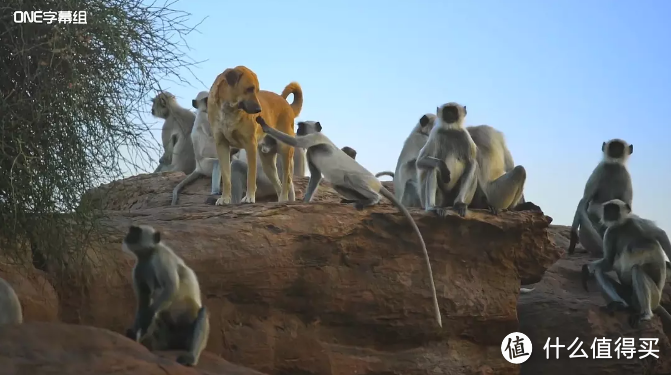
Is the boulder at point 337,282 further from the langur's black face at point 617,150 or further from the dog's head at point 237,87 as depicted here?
the langur's black face at point 617,150

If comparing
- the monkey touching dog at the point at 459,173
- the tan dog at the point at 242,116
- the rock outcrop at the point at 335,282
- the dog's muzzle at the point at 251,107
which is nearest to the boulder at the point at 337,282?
the rock outcrop at the point at 335,282

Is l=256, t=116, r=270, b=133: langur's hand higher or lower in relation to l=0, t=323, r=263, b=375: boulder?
higher

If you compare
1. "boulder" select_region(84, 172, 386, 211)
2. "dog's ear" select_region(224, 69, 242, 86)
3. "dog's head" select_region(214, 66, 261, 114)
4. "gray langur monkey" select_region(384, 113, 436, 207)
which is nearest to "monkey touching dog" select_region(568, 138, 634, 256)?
"gray langur monkey" select_region(384, 113, 436, 207)

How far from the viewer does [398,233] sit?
811cm

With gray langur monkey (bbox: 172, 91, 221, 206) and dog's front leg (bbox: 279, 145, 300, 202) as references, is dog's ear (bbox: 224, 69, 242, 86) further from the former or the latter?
gray langur monkey (bbox: 172, 91, 221, 206)

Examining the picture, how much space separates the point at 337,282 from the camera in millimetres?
7844

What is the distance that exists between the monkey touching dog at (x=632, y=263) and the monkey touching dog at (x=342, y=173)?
9.93 feet

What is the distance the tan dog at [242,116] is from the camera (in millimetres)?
8305

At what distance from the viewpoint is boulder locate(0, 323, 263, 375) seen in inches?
187

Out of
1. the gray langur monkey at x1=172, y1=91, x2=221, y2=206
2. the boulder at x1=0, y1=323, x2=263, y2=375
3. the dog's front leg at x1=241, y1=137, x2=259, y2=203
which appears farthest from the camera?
the gray langur monkey at x1=172, y1=91, x2=221, y2=206

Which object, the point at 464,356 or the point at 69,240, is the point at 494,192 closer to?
the point at 464,356

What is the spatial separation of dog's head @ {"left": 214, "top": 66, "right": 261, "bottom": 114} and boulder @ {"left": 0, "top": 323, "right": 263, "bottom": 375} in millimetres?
3534

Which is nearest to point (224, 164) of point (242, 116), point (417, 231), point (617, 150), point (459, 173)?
point (242, 116)

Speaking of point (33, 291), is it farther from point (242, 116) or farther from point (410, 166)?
point (410, 166)
